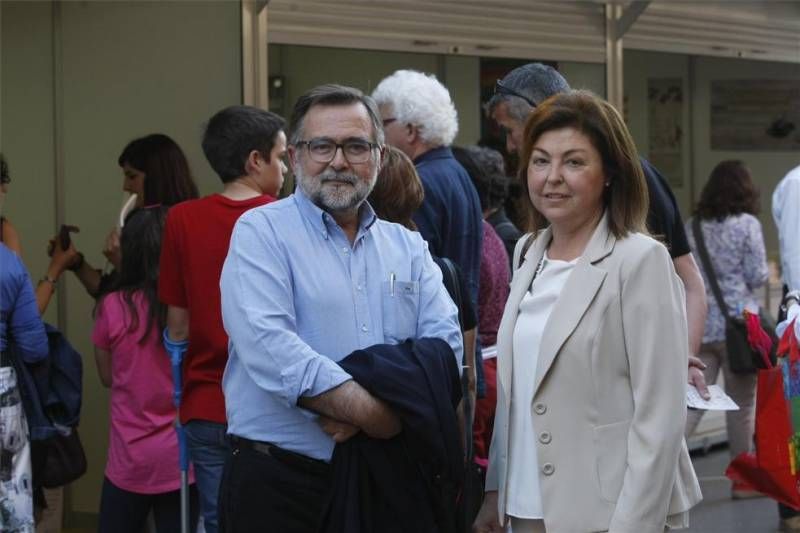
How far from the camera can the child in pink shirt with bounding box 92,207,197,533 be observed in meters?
5.45

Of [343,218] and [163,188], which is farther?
[163,188]

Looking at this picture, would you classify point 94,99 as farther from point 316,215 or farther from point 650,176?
point 316,215

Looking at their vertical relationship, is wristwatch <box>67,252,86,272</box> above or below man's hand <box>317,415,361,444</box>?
above

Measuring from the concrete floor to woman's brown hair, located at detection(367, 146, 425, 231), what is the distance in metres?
4.13

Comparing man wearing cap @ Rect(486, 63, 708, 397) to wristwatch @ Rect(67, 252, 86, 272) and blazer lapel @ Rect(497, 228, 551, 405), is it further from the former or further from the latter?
wristwatch @ Rect(67, 252, 86, 272)

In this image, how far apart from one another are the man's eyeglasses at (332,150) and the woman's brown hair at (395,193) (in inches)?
30.9

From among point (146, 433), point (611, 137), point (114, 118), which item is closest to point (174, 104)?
point (114, 118)

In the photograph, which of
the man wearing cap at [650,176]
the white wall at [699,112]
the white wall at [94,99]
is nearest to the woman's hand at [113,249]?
the white wall at [94,99]

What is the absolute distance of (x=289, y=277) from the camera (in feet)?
11.4

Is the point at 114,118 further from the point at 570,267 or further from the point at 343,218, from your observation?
the point at 570,267

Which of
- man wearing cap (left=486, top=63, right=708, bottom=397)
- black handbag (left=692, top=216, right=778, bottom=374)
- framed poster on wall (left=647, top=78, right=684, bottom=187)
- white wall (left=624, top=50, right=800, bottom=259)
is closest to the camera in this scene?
man wearing cap (left=486, top=63, right=708, bottom=397)

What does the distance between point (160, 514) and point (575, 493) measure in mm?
2665

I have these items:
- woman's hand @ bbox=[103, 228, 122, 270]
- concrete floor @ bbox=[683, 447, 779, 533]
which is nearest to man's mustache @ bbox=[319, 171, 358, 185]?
woman's hand @ bbox=[103, 228, 122, 270]

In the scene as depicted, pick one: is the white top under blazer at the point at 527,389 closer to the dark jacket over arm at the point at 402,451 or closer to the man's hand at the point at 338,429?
the dark jacket over arm at the point at 402,451
